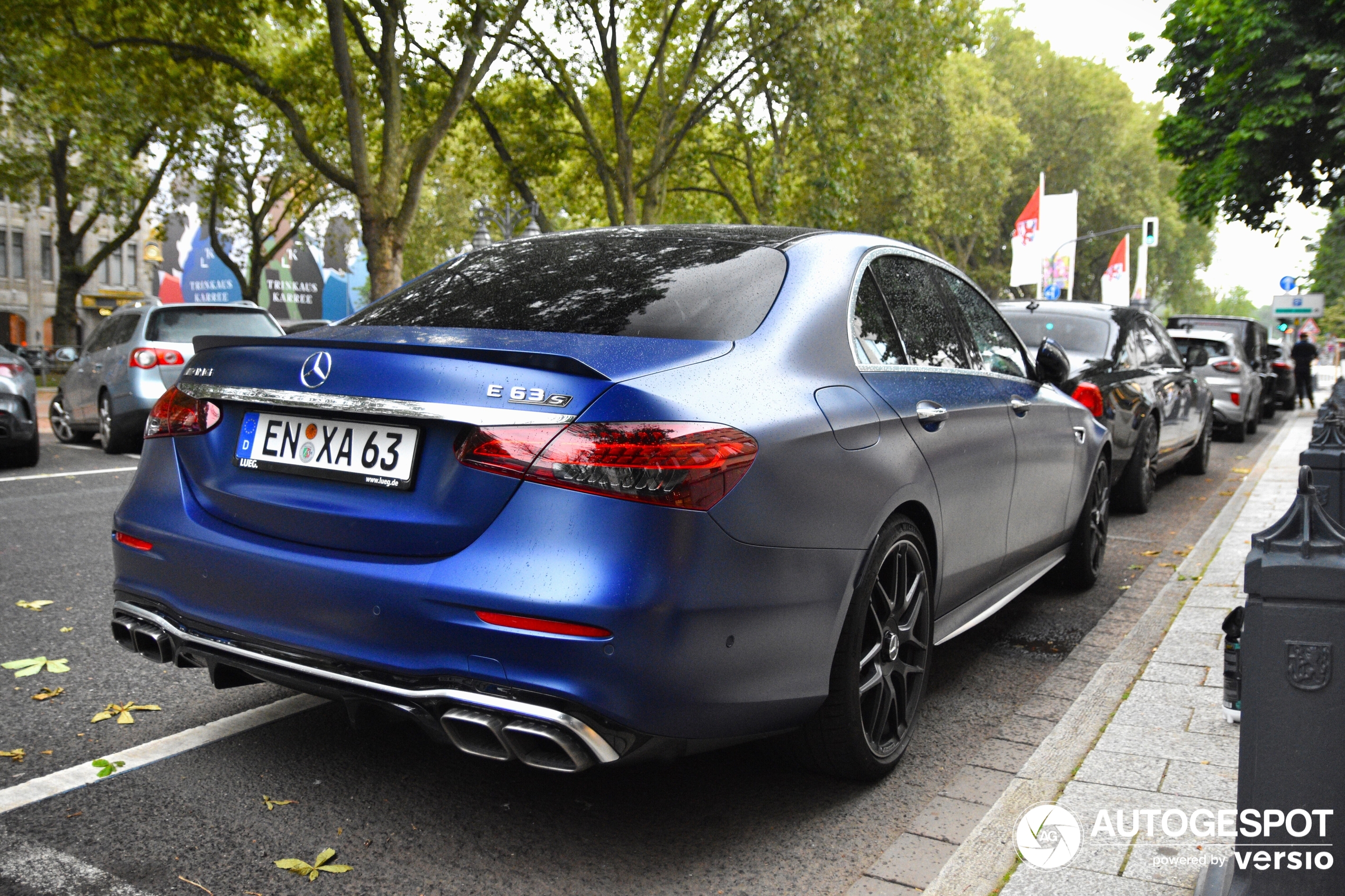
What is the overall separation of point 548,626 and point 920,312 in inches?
83.6

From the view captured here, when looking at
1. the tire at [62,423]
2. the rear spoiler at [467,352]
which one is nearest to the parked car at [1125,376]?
the rear spoiler at [467,352]

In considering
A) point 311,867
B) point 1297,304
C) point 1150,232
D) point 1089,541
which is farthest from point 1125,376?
→ point 1150,232

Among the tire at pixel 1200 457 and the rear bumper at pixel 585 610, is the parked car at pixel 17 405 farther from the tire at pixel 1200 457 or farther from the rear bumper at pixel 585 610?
the tire at pixel 1200 457

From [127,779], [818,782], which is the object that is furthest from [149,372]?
[818,782]

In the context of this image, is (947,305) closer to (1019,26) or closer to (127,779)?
(127,779)

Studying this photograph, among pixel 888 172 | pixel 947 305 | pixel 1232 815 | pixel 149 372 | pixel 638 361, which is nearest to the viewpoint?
pixel 638 361

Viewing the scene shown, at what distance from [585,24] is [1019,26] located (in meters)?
40.0

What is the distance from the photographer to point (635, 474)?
255 centimetres

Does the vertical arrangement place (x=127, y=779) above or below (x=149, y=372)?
below

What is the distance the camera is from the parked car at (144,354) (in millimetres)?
12117

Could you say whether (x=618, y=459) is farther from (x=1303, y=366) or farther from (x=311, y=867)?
(x=1303, y=366)

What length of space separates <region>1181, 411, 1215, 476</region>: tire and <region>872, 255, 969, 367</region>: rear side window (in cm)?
835

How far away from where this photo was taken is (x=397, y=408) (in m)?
2.72

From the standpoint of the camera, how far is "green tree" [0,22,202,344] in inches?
757
